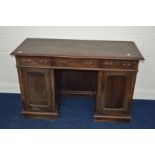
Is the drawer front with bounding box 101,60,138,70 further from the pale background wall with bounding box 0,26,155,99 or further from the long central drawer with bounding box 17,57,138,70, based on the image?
the pale background wall with bounding box 0,26,155,99

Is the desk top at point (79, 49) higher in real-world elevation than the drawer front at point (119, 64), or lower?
higher

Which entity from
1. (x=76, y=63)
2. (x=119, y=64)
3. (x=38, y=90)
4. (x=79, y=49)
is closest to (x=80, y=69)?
(x=76, y=63)

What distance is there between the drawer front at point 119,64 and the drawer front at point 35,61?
0.54 meters

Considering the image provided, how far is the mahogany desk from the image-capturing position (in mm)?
1873

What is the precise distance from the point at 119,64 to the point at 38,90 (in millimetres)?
936

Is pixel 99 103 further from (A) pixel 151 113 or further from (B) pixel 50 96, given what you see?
(A) pixel 151 113

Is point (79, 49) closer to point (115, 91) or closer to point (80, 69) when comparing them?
point (80, 69)

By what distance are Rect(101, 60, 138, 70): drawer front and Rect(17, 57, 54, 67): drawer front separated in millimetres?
543

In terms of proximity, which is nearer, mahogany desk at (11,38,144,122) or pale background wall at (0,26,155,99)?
mahogany desk at (11,38,144,122)

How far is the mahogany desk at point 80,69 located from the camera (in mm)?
1873

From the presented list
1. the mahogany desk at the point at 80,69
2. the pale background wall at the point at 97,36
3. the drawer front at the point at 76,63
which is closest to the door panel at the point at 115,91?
the mahogany desk at the point at 80,69

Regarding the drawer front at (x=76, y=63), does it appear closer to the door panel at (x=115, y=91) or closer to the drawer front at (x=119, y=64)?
the drawer front at (x=119, y=64)

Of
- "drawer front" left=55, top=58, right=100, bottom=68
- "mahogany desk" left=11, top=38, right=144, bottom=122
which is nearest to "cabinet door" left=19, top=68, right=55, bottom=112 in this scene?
"mahogany desk" left=11, top=38, right=144, bottom=122

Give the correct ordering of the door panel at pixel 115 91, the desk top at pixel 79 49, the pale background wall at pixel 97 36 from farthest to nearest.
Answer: the pale background wall at pixel 97 36 → the door panel at pixel 115 91 → the desk top at pixel 79 49
